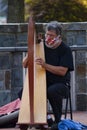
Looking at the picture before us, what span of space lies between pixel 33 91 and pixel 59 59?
3.02 ft

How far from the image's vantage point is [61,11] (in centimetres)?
1883

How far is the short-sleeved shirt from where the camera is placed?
22.8 ft

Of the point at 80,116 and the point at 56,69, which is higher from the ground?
the point at 56,69

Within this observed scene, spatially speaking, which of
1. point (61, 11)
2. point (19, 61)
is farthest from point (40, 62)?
point (61, 11)

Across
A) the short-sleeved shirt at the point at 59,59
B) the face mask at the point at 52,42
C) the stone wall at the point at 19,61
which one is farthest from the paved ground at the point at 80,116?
the face mask at the point at 52,42

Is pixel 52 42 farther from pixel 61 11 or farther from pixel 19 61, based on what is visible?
pixel 61 11

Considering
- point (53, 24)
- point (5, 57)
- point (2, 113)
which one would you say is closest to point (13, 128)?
point (2, 113)

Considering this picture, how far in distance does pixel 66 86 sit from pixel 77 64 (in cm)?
243

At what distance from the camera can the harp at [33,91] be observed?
611cm

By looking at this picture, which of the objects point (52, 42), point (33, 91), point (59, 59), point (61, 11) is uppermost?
point (61, 11)

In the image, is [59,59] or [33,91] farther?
[59,59]

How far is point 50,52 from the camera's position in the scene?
7082 millimetres

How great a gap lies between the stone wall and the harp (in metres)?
2.49

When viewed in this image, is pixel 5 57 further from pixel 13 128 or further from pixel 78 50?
pixel 13 128
